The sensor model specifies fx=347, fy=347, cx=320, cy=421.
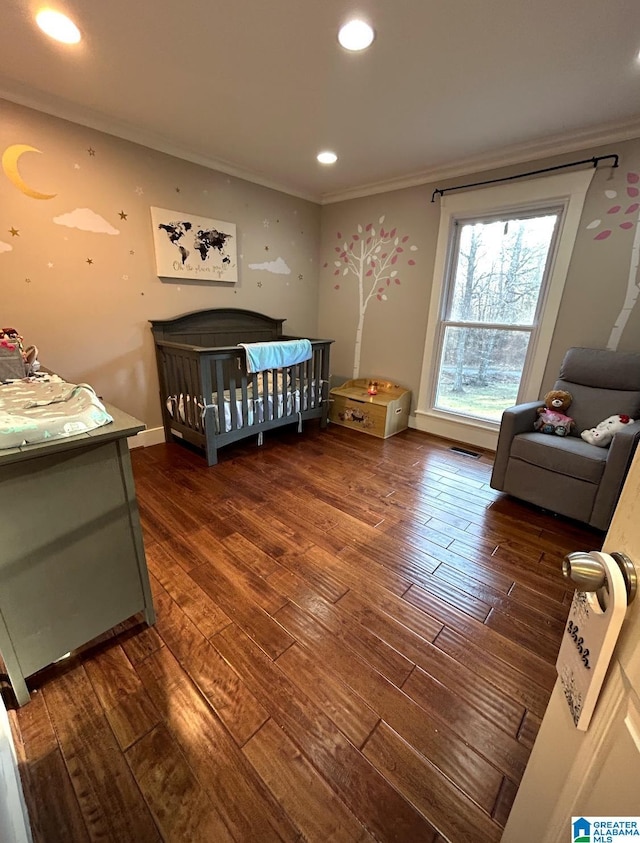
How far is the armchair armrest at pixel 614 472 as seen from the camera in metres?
1.79

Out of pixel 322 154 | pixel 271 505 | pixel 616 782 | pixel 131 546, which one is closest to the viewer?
pixel 616 782

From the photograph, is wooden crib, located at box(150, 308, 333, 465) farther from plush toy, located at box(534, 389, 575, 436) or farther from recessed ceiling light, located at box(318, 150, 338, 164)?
plush toy, located at box(534, 389, 575, 436)

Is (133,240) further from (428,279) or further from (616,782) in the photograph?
(616,782)

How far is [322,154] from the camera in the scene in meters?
2.74

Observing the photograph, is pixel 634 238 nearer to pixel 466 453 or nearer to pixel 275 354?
pixel 466 453

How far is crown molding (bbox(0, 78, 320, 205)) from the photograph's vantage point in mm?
2008

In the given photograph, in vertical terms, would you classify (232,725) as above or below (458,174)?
below

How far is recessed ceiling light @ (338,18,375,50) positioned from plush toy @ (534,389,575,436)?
2.23 m

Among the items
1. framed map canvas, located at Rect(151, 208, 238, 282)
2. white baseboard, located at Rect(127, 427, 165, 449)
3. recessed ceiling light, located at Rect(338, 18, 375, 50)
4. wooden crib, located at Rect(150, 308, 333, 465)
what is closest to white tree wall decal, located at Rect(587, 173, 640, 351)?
recessed ceiling light, located at Rect(338, 18, 375, 50)

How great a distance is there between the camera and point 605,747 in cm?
43

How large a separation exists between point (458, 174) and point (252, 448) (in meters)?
2.93

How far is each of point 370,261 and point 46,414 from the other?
336 centimetres

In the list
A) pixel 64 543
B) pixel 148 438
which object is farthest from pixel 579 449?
pixel 148 438

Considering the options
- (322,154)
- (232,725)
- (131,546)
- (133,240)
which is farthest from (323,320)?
(232,725)
